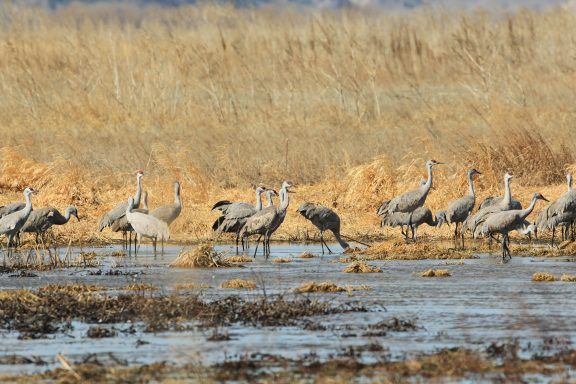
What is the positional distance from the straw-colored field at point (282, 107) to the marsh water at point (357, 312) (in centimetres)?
615

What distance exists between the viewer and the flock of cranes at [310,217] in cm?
1961

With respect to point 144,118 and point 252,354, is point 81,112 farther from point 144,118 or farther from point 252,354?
point 252,354

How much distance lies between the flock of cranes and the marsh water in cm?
110

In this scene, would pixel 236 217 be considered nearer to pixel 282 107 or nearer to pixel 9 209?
pixel 9 209

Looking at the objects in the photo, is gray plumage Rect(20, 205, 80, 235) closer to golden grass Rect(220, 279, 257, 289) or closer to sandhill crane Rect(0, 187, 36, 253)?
sandhill crane Rect(0, 187, 36, 253)

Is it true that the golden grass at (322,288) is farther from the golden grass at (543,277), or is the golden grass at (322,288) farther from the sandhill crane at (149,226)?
the sandhill crane at (149,226)

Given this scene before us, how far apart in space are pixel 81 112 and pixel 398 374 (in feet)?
78.9

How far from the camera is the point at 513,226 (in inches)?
732

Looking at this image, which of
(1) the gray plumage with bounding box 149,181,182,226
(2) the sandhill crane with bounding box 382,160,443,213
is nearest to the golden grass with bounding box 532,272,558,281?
(2) the sandhill crane with bounding box 382,160,443,213

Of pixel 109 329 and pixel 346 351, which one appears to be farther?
pixel 109 329

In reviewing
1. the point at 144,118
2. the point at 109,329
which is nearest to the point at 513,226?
the point at 109,329

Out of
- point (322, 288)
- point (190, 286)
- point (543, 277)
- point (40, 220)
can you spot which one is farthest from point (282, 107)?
point (322, 288)

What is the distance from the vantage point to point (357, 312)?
12.5m

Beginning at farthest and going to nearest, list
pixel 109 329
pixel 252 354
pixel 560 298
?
pixel 560 298
pixel 109 329
pixel 252 354
